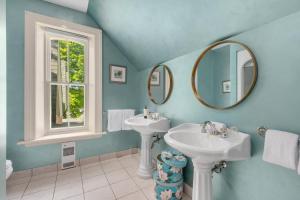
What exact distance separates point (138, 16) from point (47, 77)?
1582 millimetres

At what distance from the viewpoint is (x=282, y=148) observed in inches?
32.6

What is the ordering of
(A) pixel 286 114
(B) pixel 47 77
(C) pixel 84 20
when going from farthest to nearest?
1. (C) pixel 84 20
2. (B) pixel 47 77
3. (A) pixel 286 114

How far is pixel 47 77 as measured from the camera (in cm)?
208

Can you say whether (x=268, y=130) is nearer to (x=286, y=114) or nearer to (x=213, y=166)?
(x=286, y=114)

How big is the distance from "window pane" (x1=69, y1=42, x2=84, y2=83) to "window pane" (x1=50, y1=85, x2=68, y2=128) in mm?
239

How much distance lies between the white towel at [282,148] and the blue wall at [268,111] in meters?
0.09

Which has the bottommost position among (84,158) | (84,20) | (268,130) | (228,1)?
(84,158)

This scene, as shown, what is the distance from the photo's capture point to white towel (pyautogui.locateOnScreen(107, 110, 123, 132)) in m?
2.40

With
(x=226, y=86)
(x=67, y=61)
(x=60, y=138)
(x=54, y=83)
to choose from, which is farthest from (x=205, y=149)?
(x=67, y=61)

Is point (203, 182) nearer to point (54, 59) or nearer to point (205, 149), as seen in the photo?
point (205, 149)

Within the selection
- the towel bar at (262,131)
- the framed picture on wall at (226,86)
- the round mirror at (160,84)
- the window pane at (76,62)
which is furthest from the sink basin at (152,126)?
the window pane at (76,62)

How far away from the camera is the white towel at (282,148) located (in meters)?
0.78

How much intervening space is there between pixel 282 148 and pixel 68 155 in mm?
2440

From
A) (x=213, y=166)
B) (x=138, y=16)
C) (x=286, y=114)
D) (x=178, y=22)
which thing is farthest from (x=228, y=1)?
(x=213, y=166)
